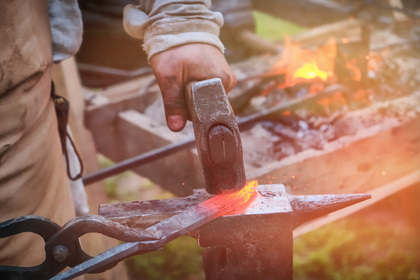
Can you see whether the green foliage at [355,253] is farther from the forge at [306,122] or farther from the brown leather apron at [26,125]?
the brown leather apron at [26,125]

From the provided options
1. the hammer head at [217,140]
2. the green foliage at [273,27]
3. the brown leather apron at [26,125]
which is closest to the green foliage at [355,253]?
the brown leather apron at [26,125]

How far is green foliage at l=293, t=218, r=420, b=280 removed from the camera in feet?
8.75

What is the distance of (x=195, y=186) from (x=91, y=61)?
3.64 m

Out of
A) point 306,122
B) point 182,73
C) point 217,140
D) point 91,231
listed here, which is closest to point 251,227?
point 217,140

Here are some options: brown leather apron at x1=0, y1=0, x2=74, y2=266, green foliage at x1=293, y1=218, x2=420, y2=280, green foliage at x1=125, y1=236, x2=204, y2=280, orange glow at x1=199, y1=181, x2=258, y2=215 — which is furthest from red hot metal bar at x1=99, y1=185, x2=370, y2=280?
green foliage at x1=125, y1=236, x2=204, y2=280

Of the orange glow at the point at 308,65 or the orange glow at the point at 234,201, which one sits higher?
the orange glow at the point at 234,201

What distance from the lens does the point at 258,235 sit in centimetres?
95

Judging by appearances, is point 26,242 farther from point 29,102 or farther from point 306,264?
point 306,264

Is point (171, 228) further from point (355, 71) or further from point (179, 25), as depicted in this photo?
point (355, 71)

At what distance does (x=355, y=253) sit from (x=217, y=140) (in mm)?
2151

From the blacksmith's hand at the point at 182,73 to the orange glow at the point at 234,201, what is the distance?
1.14 ft

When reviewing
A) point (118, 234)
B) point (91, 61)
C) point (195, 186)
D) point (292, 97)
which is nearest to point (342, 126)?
point (292, 97)

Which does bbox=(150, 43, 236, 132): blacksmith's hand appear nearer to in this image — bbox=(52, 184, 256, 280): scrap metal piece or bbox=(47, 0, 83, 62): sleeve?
bbox=(52, 184, 256, 280): scrap metal piece

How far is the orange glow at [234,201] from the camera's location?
0.97 meters
